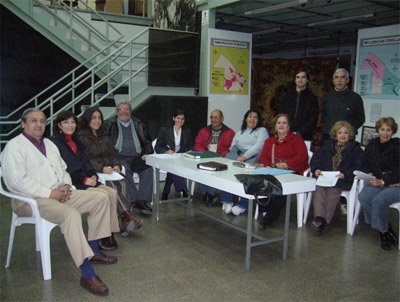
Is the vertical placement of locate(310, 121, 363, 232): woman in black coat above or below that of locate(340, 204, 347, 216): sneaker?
above

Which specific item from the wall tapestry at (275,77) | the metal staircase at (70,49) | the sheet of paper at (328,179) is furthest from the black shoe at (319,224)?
the wall tapestry at (275,77)

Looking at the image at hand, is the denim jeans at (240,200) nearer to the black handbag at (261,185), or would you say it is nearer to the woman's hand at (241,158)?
Result: the woman's hand at (241,158)

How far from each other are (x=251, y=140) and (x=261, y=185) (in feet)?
6.19

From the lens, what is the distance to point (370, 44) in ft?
19.5

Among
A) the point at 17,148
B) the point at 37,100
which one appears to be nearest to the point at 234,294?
the point at 17,148

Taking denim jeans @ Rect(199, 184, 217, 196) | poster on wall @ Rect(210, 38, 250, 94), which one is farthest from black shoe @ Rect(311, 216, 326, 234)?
poster on wall @ Rect(210, 38, 250, 94)

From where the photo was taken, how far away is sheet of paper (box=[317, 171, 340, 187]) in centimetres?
404

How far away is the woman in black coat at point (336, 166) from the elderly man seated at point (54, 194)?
216cm

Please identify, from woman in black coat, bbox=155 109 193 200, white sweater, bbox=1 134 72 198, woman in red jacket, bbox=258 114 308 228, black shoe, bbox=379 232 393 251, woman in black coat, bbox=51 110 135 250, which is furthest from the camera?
woman in black coat, bbox=155 109 193 200

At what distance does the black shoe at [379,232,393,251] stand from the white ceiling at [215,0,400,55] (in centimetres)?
374

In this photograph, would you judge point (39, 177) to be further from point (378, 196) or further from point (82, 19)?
point (82, 19)

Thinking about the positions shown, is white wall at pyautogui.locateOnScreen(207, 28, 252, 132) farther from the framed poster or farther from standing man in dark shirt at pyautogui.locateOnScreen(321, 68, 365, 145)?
standing man in dark shirt at pyautogui.locateOnScreen(321, 68, 365, 145)

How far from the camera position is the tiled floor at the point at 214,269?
271 cm

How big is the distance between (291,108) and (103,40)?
4674 mm
